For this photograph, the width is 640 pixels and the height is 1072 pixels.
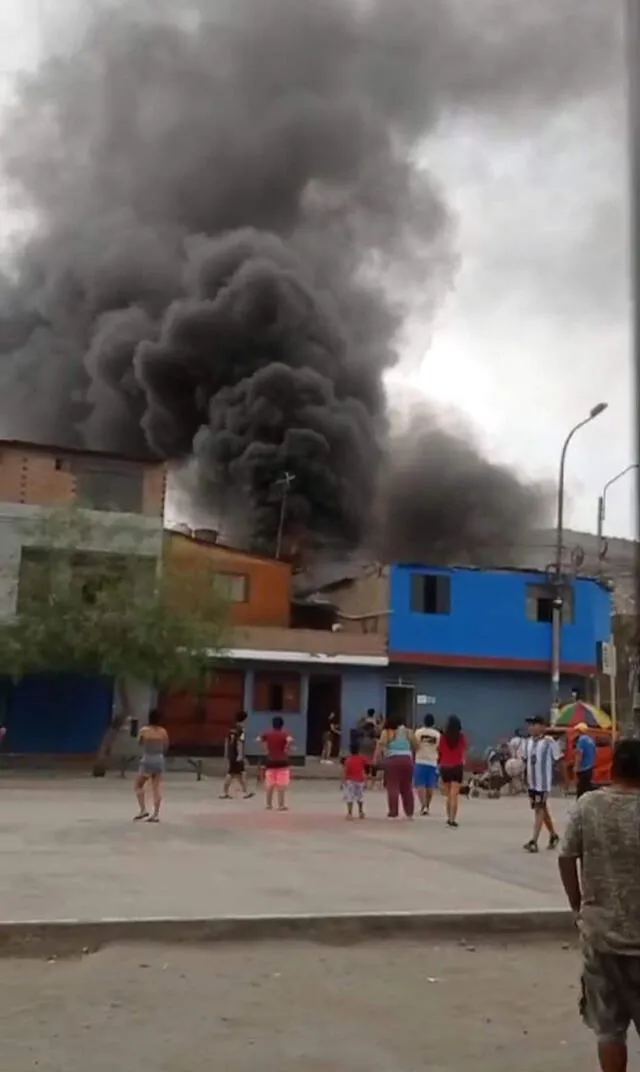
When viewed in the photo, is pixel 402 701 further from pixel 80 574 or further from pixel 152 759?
pixel 152 759

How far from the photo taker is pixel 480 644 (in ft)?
99.8

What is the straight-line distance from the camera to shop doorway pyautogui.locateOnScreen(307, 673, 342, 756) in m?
29.8

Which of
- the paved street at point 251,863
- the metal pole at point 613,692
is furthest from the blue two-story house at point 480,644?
the paved street at point 251,863

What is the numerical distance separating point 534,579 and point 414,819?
17672mm

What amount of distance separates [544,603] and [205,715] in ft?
31.3

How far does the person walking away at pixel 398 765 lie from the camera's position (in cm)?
1397

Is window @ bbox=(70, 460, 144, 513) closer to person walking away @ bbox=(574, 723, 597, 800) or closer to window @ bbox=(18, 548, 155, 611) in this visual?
window @ bbox=(18, 548, 155, 611)

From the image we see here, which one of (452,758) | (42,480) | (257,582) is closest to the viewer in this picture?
(452,758)

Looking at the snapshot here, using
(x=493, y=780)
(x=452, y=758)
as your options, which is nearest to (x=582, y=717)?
(x=493, y=780)

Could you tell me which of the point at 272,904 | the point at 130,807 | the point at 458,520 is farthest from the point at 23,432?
the point at 272,904

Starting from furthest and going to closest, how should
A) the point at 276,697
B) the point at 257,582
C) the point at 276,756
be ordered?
the point at 257,582, the point at 276,697, the point at 276,756

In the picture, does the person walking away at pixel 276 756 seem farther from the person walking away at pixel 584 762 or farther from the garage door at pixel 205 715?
the garage door at pixel 205 715

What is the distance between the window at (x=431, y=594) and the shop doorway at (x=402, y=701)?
2.06m

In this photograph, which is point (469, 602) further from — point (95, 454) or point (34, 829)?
point (34, 829)
